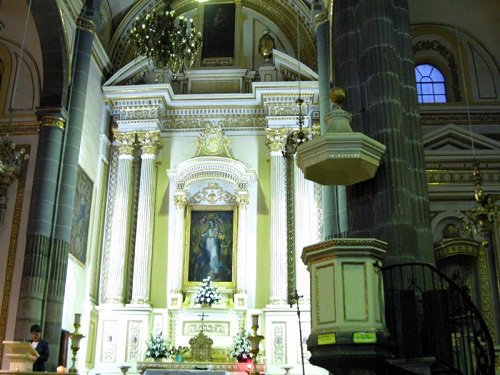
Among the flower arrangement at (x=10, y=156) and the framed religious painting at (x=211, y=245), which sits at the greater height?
the flower arrangement at (x=10, y=156)

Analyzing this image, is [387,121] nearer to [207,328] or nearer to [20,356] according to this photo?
[20,356]

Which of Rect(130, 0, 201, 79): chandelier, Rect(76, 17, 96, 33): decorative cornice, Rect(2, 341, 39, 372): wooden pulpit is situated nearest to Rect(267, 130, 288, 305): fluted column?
Rect(130, 0, 201, 79): chandelier

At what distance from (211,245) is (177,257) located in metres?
0.88

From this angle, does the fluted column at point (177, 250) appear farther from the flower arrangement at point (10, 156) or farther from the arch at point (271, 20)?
the arch at point (271, 20)

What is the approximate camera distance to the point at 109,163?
51.7 ft

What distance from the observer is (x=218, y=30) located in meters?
17.0

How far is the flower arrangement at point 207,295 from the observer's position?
13953 mm

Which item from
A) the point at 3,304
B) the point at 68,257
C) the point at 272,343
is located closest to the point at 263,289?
the point at 272,343

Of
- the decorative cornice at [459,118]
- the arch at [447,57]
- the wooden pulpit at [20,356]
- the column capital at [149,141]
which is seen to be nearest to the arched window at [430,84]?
the arch at [447,57]

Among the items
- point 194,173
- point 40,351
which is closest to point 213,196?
point 194,173

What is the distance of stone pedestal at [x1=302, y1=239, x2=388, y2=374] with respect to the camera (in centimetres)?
557

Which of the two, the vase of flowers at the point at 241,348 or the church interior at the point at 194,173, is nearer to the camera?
the church interior at the point at 194,173

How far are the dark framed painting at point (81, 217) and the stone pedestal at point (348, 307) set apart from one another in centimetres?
849

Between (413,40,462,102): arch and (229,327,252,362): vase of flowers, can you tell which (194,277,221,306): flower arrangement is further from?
(413,40,462,102): arch
